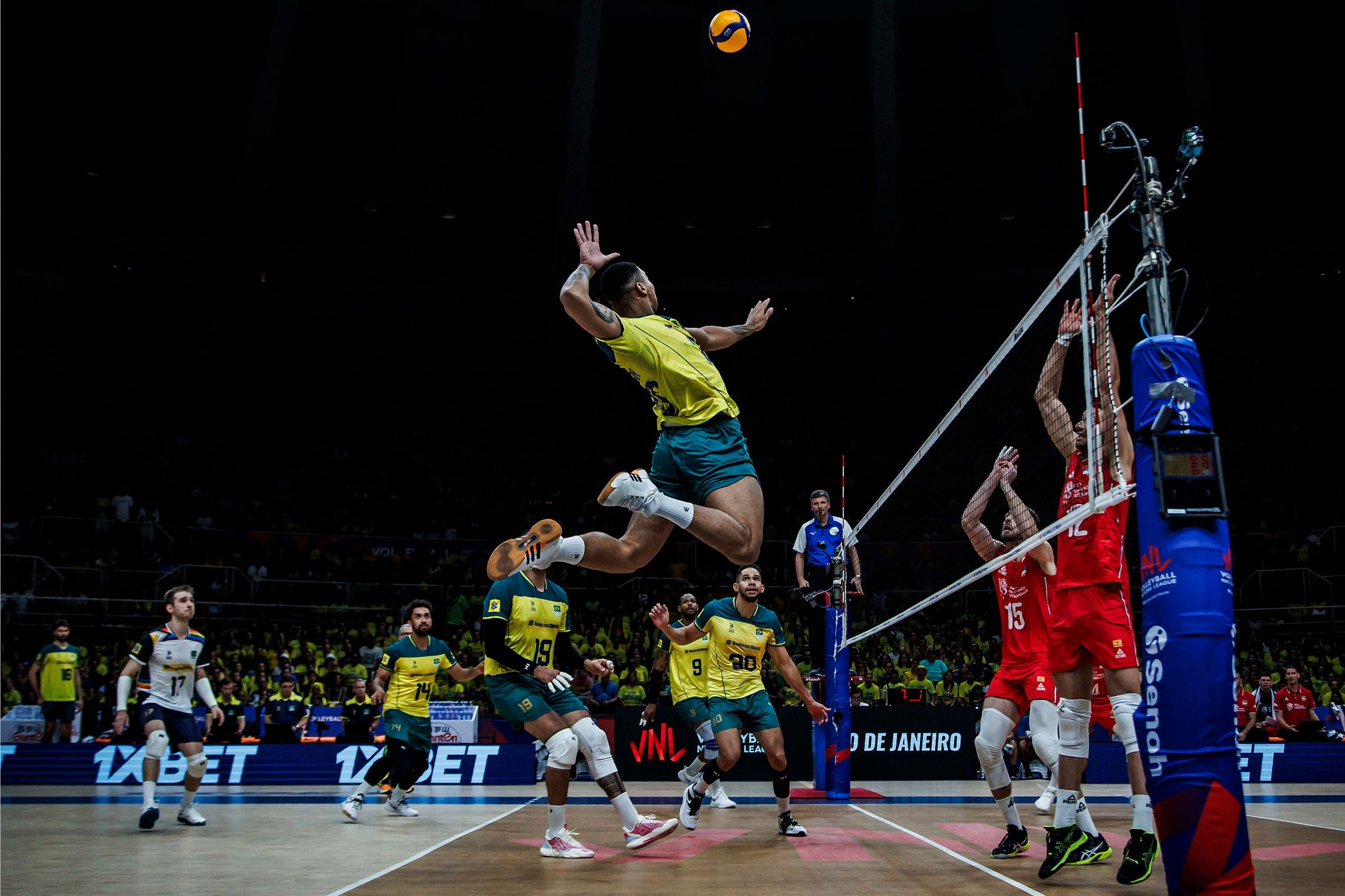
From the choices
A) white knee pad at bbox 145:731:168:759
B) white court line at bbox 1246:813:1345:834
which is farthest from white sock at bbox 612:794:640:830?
white court line at bbox 1246:813:1345:834

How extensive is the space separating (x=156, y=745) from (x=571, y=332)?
22.5 metres

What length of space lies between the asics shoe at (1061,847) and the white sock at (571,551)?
3.46 metres

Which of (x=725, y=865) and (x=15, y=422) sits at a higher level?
(x=15, y=422)

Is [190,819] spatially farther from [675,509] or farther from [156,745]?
[675,509]

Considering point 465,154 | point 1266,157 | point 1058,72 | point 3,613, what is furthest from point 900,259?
point 3,613

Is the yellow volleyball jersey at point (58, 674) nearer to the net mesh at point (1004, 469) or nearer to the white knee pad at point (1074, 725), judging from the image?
the net mesh at point (1004, 469)

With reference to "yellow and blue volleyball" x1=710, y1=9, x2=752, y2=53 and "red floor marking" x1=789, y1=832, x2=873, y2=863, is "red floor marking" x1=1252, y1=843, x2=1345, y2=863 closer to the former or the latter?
"red floor marking" x1=789, y1=832, x2=873, y2=863

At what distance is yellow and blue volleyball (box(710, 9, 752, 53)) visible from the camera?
15391mm

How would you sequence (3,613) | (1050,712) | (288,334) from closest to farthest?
1. (1050,712)
2. (3,613)
3. (288,334)

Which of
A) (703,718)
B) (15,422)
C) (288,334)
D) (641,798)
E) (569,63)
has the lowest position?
(641,798)

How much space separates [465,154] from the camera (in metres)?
27.6

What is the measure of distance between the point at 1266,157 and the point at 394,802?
85.7ft

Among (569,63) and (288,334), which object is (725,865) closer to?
(569,63)

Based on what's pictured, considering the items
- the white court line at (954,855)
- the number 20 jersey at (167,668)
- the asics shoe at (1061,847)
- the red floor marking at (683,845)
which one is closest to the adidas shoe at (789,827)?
the red floor marking at (683,845)
